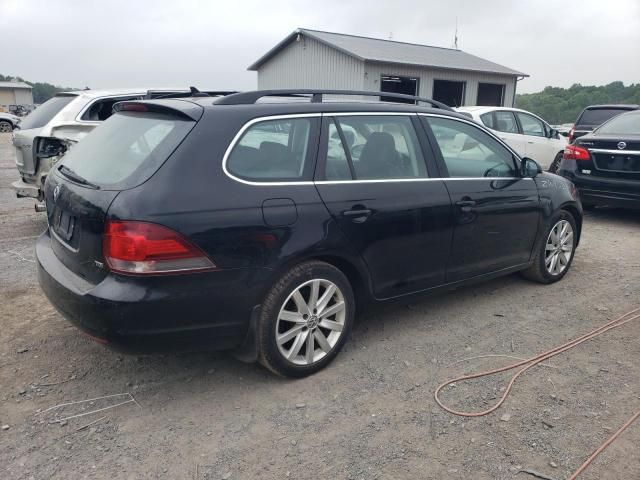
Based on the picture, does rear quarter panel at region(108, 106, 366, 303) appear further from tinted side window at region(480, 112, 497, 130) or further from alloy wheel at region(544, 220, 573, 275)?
tinted side window at region(480, 112, 497, 130)

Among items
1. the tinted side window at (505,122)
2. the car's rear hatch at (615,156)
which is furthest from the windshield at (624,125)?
the tinted side window at (505,122)

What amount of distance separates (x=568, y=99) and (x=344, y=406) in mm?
38097

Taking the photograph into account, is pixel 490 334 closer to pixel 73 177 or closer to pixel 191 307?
pixel 191 307

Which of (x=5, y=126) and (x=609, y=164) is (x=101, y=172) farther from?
(x=5, y=126)

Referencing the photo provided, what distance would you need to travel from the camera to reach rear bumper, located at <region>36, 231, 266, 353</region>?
2.76 m

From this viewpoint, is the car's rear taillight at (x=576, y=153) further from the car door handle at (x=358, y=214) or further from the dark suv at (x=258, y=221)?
the car door handle at (x=358, y=214)

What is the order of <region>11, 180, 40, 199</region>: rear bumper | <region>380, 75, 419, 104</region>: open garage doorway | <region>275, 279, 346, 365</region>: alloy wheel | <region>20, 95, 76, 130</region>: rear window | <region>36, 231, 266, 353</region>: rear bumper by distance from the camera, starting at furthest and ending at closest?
<region>380, 75, 419, 104</region>: open garage doorway < <region>20, 95, 76, 130</region>: rear window < <region>11, 180, 40, 199</region>: rear bumper < <region>275, 279, 346, 365</region>: alloy wheel < <region>36, 231, 266, 353</region>: rear bumper

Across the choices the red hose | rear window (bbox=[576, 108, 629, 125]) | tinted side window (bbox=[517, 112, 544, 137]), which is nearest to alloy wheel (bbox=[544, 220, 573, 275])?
the red hose

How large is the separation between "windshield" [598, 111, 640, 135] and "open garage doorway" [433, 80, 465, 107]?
16.6 m

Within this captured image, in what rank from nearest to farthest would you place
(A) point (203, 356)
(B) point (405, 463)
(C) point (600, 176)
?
(B) point (405, 463) < (A) point (203, 356) < (C) point (600, 176)

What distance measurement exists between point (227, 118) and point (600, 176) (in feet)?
20.9

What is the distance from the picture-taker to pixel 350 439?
282cm

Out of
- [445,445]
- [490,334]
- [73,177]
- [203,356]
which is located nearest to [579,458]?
[445,445]

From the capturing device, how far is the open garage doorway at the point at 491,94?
84.7ft
